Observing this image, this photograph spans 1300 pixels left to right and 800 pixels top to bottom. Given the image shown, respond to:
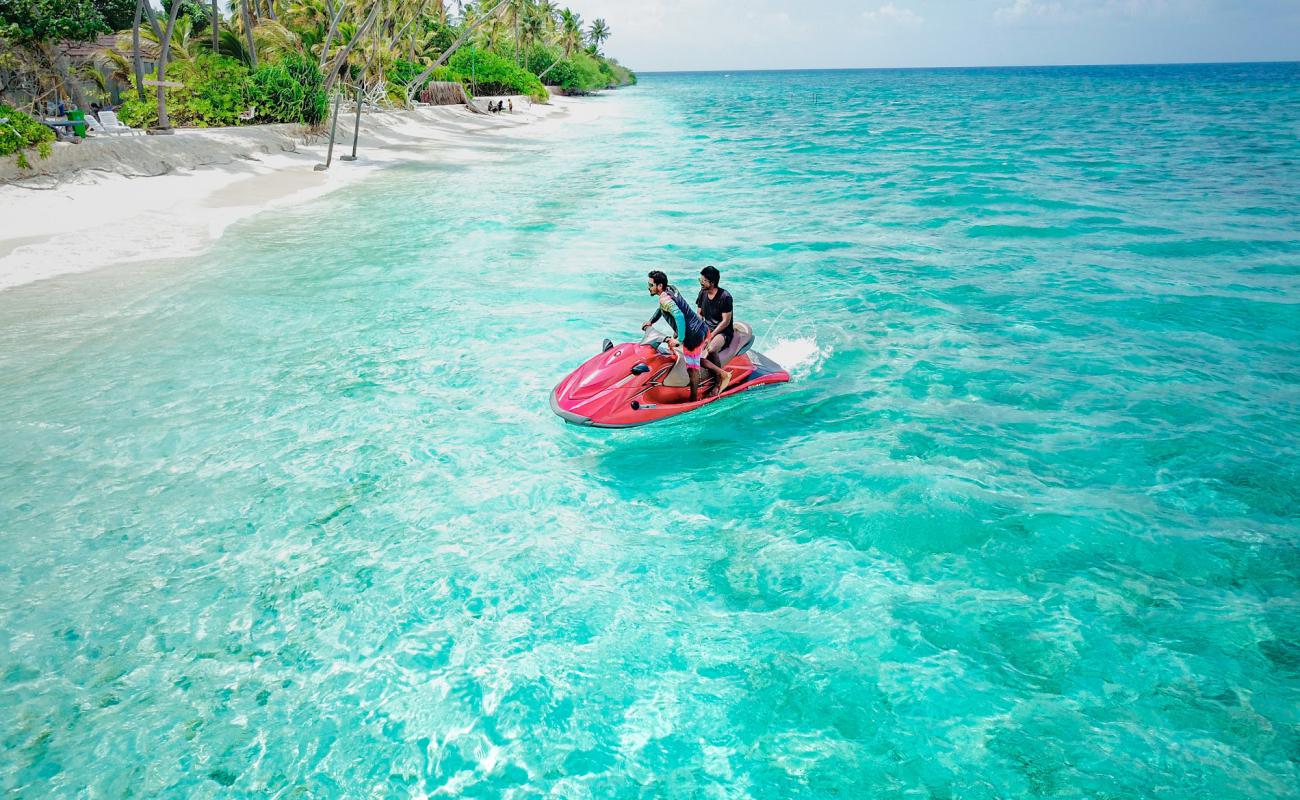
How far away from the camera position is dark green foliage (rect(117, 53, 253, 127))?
28.7 m

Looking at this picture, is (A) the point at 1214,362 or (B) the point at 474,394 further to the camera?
(A) the point at 1214,362

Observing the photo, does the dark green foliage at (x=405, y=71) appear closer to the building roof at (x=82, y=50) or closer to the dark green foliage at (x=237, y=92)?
the dark green foliage at (x=237, y=92)

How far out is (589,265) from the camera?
16453mm

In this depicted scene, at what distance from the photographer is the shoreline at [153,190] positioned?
1625 cm

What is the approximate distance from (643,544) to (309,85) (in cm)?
3316

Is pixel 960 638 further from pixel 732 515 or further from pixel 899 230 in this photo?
pixel 899 230

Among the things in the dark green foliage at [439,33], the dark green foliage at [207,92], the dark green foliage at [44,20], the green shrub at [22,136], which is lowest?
the green shrub at [22,136]

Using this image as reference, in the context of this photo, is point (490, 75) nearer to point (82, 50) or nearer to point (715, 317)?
point (82, 50)

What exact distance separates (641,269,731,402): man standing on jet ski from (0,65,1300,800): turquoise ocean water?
737 mm

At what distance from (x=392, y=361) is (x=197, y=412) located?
8.38 feet

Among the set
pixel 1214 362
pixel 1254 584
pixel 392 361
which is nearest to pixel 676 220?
pixel 392 361

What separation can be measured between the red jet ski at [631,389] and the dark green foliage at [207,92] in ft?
89.8

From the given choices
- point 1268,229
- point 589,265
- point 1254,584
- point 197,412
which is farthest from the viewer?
point 1268,229

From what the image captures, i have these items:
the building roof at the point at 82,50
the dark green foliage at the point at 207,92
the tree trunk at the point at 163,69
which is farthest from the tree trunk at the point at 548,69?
the tree trunk at the point at 163,69
